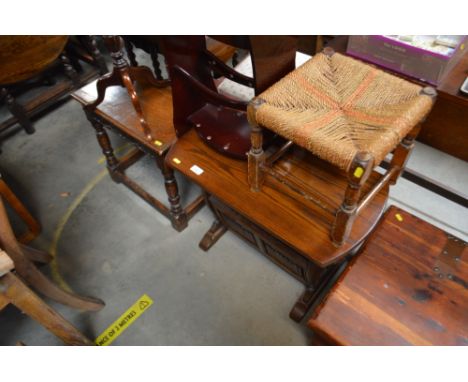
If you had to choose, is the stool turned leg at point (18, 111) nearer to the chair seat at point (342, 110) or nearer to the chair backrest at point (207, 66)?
the chair backrest at point (207, 66)

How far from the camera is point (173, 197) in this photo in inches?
64.8

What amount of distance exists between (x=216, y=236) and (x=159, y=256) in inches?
11.3

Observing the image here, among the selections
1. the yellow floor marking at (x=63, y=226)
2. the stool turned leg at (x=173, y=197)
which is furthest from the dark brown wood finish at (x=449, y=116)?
the yellow floor marking at (x=63, y=226)

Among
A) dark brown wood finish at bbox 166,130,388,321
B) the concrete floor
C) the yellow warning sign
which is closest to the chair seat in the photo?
dark brown wood finish at bbox 166,130,388,321

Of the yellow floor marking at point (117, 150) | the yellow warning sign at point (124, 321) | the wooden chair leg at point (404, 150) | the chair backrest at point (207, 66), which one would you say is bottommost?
the yellow warning sign at point (124, 321)

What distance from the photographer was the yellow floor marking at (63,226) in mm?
1677

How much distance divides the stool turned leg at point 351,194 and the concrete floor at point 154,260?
0.65 meters

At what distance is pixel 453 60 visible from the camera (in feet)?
5.22

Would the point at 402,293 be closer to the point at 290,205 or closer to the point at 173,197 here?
the point at 290,205

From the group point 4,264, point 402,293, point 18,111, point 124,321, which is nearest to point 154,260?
point 124,321

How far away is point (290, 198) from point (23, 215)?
131 cm

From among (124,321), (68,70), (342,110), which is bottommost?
(124,321)

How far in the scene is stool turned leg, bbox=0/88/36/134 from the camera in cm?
219

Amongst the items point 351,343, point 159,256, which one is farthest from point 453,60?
point 159,256
